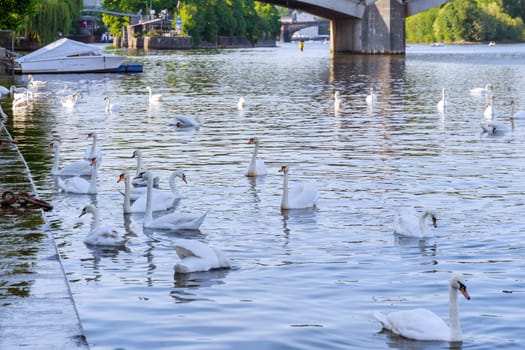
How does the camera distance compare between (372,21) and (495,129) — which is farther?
(372,21)

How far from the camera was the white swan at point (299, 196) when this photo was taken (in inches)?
597

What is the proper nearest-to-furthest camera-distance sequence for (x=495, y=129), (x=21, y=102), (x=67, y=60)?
1. (x=495, y=129)
2. (x=21, y=102)
3. (x=67, y=60)

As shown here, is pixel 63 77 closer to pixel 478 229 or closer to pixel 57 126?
pixel 57 126

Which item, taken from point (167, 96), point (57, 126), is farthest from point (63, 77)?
point (57, 126)

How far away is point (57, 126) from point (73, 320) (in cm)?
1944

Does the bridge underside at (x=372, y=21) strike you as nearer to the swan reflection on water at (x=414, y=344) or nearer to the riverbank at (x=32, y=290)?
the riverbank at (x=32, y=290)

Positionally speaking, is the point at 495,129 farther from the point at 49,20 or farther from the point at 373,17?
the point at 373,17

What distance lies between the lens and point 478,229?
13.6 metres

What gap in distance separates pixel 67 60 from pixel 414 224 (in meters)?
48.0

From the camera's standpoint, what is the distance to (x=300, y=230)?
13.8 meters

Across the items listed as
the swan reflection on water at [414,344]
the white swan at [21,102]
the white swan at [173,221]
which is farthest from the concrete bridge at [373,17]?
the swan reflection on water at [414,344]

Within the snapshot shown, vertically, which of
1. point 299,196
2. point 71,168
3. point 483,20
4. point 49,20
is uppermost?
point 483,20

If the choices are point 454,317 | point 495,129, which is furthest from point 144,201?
point 495,129

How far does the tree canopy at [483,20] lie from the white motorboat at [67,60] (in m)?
68.7
